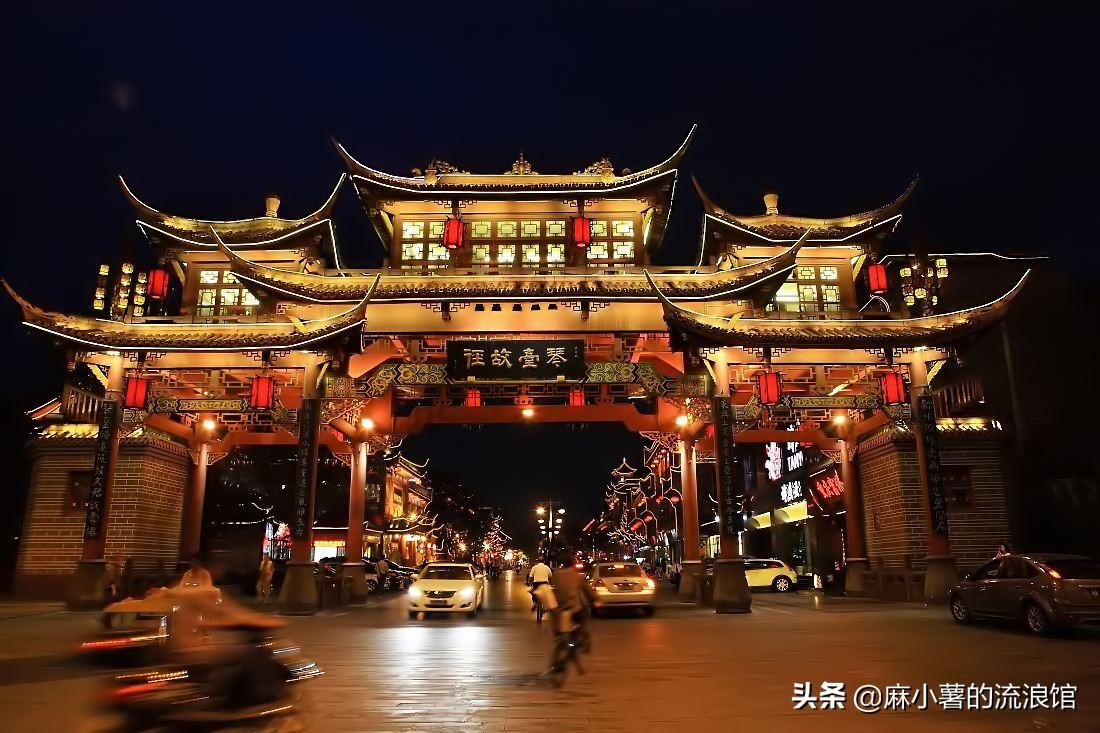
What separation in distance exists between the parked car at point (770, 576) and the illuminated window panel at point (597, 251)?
579 inches

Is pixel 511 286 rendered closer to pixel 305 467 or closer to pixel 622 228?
pixel 622 228

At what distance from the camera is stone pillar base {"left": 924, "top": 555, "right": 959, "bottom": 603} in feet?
63.9

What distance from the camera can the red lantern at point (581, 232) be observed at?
931 inches

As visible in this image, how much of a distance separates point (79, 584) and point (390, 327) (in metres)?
10.7

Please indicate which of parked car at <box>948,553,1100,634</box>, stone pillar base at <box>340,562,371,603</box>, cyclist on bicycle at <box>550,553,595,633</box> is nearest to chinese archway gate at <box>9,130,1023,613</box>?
stone pillar base at <box>340,562,371,603</box>

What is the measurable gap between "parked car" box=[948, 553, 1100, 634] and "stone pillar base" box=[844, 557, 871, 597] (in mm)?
9867

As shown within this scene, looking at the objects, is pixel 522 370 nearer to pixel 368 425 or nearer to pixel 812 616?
pixel 368 425

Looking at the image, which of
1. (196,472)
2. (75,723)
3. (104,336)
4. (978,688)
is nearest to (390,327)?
(104,336)

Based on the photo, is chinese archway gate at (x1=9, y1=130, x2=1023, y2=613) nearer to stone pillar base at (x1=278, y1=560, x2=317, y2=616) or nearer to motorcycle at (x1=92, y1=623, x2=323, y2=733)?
stone pillar base at (x1=278, y1=560, x2=317, y2=616)

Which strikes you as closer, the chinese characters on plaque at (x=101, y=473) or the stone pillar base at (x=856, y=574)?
the chinese characters on plaque at (x=101, y=473)

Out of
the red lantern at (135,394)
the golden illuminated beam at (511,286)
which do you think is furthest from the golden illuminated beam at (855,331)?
the red lantern at (135,394)

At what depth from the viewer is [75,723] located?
6.48 metres

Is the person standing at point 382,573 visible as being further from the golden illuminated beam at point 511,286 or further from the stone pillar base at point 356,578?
the golden illuminated beam at point 511,286

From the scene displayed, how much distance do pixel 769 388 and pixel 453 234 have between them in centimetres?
1080
